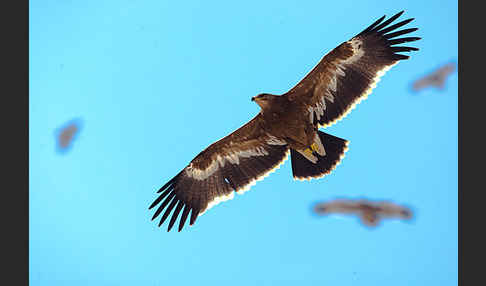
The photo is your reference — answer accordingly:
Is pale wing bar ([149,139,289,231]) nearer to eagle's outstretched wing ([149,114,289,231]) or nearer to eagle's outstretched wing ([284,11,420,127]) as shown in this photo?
eagle's outstretched wing ([149,114,289,231])

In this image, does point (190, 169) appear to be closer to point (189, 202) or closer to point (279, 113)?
point (189, 202)

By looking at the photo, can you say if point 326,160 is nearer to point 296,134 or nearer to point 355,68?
point 296,134

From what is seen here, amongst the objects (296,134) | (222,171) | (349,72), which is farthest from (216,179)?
(349,72)

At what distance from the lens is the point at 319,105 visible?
9312mm

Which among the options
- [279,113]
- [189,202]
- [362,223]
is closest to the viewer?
[279,113]

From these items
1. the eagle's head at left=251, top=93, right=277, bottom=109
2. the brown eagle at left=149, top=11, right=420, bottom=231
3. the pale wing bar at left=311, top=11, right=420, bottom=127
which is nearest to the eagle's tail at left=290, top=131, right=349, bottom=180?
the brown eagle at left=149, top=11, right=420, bottom=231

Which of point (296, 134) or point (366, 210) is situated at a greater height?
point (296, 134)

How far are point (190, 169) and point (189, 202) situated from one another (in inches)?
22.4

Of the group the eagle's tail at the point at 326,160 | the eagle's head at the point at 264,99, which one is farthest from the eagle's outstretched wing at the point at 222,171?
the eagle's head at the point at 264,99

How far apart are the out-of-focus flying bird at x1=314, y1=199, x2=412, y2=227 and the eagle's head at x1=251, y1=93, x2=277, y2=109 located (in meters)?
3.27

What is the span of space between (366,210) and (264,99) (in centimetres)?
364

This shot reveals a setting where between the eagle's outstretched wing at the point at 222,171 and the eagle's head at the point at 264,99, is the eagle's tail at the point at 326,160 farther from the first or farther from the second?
the eagle's head at the point at 264,99

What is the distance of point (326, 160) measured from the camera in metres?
9.29

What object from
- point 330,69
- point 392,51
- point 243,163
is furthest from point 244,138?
point 392,51
